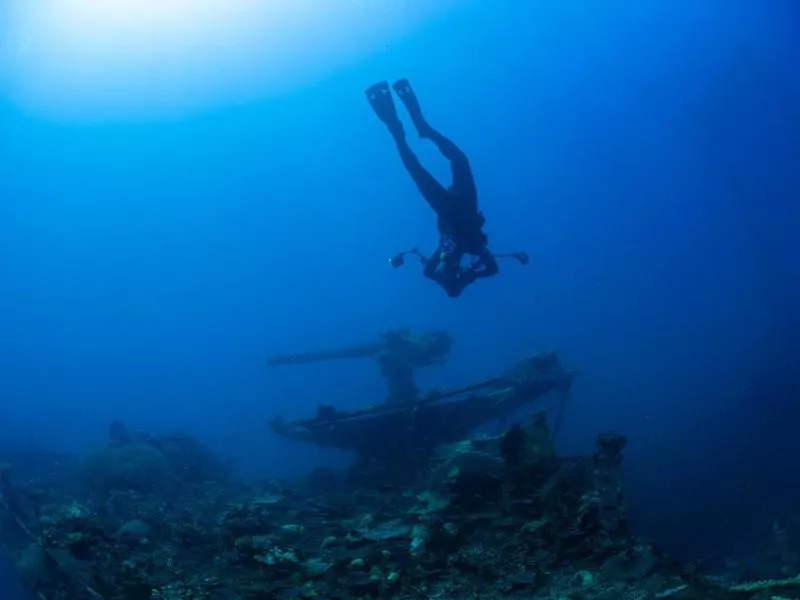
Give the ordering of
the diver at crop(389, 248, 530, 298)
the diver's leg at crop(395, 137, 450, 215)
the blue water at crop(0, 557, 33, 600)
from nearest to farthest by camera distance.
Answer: the diver's leg at crop(395, 137, 450, 215) → the diver at crop(389, 248, 530, 298) → the blue water at crop(0, 557, 33, 600)

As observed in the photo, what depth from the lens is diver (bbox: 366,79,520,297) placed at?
1084cm

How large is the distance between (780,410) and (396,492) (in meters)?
23.1

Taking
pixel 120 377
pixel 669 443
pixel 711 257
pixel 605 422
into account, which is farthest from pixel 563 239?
pixel 669 443

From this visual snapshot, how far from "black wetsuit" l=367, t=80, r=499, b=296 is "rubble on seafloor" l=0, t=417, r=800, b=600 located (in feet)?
12.4

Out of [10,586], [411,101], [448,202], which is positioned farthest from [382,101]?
[10,586]

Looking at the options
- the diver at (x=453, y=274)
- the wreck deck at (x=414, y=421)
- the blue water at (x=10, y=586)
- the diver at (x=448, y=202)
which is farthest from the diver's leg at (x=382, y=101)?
the blue water at (x=10, y=586)

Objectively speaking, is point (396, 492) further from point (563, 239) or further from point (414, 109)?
point (563, 239)

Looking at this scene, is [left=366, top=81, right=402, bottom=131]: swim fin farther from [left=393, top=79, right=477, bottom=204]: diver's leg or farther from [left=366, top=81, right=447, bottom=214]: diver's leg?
[left=393, top=79, right=477, bottom=204]: diver's leg

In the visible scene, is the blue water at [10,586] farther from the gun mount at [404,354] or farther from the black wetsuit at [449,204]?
the black wetsuit at [449,204]

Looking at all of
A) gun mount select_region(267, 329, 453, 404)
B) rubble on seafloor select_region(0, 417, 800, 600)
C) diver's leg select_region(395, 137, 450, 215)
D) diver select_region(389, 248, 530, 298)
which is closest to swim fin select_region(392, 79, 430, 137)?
diver's leg select_region(395, 137, 450, 215)

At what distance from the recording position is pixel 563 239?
168625 millimetres

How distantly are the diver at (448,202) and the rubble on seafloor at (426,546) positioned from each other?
3.80 metres

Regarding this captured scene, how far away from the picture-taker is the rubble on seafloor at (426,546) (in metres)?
5.24

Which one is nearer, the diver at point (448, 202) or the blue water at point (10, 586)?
the diver at point (448, 202)
